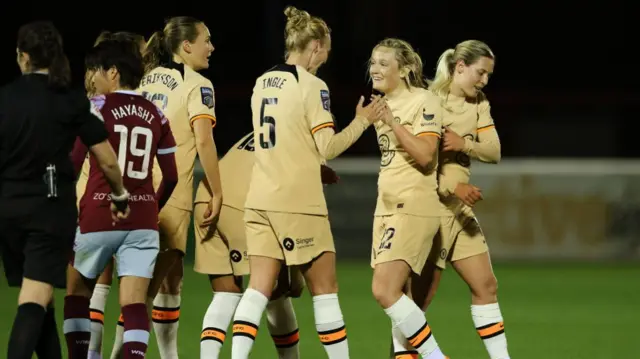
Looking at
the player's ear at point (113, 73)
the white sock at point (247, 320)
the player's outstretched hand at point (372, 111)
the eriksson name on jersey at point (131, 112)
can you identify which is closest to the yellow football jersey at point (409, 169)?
the player's outstretched hand at point (372, 111)

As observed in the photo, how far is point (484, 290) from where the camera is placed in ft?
21.8

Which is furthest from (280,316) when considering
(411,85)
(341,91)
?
(341,91)

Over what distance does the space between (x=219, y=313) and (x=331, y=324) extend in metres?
0.70

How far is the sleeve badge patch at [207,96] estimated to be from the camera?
661 cm

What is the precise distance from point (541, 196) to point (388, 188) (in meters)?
7.37

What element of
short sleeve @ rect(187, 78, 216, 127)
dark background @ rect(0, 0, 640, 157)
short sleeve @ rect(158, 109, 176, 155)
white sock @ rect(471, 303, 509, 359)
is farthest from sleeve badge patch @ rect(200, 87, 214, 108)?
dark background @ rect(0, 0, 640, 157)

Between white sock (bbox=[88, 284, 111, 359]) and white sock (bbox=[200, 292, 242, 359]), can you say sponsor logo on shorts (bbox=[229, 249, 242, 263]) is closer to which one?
white sock (bbox=[200, 292, 242, 359])

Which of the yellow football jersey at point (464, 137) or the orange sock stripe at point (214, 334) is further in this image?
the yellow football jersey at point (464, 137)

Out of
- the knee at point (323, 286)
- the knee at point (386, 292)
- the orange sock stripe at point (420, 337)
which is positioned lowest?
the orange sock stripe at point (420, 337)

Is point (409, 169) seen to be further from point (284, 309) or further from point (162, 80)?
point (162, 80)

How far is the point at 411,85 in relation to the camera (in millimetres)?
6477

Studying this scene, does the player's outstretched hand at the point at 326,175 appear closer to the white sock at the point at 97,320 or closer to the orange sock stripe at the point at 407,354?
the orange sock stripe at the point at 407,354

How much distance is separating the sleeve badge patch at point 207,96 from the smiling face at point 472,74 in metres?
1.28

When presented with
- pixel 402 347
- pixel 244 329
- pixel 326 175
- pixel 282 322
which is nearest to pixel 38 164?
pixel 244 329
